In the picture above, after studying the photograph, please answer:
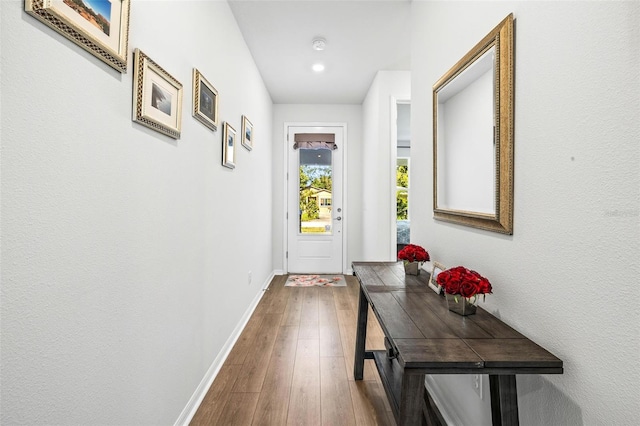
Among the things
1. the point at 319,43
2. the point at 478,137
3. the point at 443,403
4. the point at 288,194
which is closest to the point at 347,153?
the point at 288,194

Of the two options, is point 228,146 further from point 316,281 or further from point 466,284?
point 316,281

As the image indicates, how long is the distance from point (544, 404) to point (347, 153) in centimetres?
419

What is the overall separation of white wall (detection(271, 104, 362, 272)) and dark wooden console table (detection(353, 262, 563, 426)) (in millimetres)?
3495

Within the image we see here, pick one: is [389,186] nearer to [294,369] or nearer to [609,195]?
[294,369]

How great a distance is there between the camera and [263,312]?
3248 millimetres

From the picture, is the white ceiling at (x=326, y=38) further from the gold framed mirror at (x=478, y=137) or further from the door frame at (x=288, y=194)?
the gold framed mirror at (x=478, y=137)

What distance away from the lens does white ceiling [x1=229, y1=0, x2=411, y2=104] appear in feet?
8.11

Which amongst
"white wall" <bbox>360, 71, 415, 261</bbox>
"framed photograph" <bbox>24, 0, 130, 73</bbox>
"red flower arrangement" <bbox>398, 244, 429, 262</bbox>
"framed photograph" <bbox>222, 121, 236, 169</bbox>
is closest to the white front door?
"white wall" <bbox>360, 71, 415, 261</bbox>

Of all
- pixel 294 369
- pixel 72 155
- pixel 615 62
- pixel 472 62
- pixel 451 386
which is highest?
pixel 472 62

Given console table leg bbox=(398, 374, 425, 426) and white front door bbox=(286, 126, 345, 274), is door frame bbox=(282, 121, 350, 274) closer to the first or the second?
white front door bbox=(286, 126, 345, 274)

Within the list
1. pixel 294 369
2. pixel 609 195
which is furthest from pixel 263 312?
pixel 609 195

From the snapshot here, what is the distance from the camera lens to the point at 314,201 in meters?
4.93

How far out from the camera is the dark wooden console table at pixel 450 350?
33.9 inches

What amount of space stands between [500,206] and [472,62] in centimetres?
64
